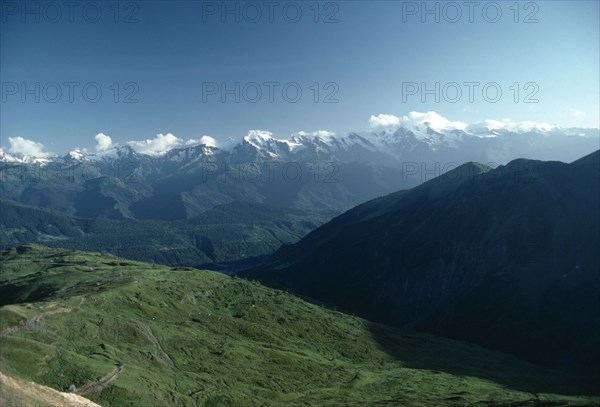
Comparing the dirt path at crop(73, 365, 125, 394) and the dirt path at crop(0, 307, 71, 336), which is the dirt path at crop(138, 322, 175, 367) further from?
the dirt path at crop(0, 307, 71, 336)

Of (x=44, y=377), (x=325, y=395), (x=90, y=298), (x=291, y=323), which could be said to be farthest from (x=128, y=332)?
(x=291, y=323)

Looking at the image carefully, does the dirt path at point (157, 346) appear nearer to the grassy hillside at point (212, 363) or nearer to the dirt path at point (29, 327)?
the grassy hillside at point (212, 363)

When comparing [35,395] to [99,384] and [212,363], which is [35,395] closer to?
[99,384]

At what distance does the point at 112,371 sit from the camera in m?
101

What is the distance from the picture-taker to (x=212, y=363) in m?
135

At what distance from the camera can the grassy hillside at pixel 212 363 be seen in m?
98.1

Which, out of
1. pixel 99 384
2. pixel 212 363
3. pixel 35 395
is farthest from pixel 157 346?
pixel 35 395

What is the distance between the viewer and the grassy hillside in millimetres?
98125

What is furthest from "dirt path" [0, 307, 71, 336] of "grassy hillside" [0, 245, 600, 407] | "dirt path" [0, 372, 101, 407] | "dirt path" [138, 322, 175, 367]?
"dirt path" [0, 372, 101, 407]

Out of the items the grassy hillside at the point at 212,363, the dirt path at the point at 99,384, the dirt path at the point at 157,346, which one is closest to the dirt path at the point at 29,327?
the grassy hillside at the point at 212,363

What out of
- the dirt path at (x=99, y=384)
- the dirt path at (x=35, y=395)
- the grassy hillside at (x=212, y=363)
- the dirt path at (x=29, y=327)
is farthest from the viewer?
the dirt path at (x=29, y=327)

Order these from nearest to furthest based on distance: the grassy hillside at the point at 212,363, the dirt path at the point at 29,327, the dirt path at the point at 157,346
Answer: the grassy hillside at the point at 212,363 < the dirt path at the point at 29,327 < the dirt path at the point at 157,346

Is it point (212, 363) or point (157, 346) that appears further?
point (212, 363)

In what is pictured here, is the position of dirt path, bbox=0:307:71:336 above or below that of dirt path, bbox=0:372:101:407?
above
